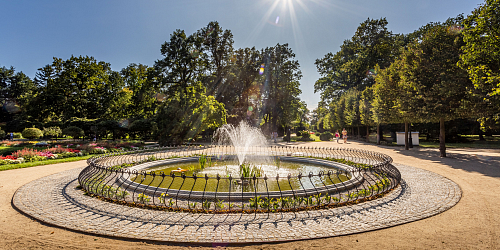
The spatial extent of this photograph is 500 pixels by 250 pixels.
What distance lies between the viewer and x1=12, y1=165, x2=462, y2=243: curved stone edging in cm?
504

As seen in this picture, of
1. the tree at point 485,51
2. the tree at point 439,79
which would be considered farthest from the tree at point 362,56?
the tree at point 485,51

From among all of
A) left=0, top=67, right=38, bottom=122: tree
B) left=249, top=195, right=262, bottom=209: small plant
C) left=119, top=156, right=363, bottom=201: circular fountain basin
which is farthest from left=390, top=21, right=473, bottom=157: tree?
left=0, top=67, right=38, bottom=122: tree

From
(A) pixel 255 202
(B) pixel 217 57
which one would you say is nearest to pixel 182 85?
(B) pixel 217 57

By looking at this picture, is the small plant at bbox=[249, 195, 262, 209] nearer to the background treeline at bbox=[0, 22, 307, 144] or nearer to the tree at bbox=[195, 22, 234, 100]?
the background treeline at bbox=[0, 22, 307, 144]

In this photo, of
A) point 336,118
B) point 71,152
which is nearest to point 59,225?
point 71,152

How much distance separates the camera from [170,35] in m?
38.9

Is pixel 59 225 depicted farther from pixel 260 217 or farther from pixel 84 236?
pixel 260 217

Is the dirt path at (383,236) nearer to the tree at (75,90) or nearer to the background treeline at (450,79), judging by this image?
the background treeline at (450,79)

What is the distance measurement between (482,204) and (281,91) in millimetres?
37346

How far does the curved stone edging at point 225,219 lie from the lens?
5.04m

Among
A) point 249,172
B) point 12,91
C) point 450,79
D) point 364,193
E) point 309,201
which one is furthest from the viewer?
point 12,91

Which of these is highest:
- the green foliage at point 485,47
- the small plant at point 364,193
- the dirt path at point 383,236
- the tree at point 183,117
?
the green foliage at point 485,47

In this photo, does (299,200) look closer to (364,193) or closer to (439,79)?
(364,193)

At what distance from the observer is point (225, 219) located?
5.93 m
